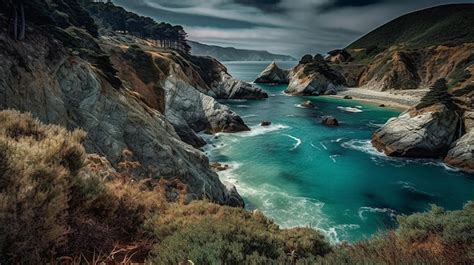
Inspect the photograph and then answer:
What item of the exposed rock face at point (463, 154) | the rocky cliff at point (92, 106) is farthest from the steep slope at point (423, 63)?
the rocky cliff at point (92, 106)

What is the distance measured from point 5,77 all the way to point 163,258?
63.9ft

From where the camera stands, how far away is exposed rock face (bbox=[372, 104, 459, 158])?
42.8 m

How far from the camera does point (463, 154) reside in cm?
3941

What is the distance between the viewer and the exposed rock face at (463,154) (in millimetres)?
38306

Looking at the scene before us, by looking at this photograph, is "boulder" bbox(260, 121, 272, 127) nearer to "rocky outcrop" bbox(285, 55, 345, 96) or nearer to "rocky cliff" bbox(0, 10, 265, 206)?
"rocky cliff" bbox(0, 10, 265, 206)

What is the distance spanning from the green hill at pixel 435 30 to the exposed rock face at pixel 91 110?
125933 mm

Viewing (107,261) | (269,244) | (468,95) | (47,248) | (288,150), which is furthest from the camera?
(468,95)

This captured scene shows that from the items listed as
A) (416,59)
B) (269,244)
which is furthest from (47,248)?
(416,59)

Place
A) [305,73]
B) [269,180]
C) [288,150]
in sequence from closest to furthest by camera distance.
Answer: [269,180]
[288,150]
[305,73]

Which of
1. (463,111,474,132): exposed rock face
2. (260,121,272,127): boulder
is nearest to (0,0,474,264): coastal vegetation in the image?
(463,111,474,132): exposed rock face

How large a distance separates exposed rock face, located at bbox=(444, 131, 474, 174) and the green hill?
93.6 metres

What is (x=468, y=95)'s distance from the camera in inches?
2196

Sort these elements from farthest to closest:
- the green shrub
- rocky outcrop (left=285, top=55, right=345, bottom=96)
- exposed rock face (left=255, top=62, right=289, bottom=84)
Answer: exposed rock face (left=255, top=62, right=289, bottom=84), rocky outcrop (left=285, top=55, right=345, bottom=96), the green shrub

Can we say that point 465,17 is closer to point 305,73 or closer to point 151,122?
point 305,73
